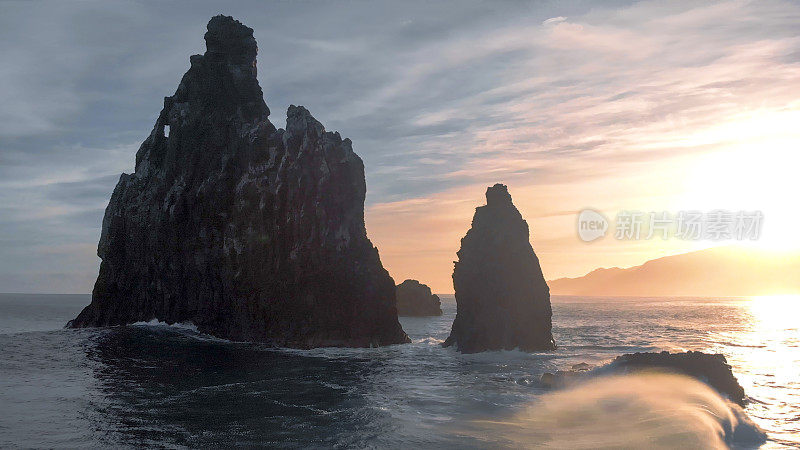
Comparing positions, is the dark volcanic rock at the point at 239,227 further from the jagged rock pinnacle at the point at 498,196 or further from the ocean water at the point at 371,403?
the jagged rock pinnacle at the point at 498,196

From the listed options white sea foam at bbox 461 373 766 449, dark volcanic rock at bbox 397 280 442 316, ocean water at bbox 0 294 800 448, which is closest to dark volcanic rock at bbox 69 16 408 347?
ocean water at bbox 0 294 800 448

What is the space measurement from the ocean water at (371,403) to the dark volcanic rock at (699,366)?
3.32 feet

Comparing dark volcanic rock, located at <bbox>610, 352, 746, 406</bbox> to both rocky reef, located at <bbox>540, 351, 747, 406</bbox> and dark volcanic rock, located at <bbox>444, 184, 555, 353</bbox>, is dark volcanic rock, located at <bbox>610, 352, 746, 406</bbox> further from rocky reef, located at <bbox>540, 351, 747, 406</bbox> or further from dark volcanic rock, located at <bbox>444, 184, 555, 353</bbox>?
dark volcanic rock, located at <bbox>444, 184, 555, 353</bbox>

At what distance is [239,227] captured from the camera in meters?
62.3

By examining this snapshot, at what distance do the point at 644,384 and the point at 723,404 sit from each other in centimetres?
385

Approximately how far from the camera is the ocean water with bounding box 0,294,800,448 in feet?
71.8

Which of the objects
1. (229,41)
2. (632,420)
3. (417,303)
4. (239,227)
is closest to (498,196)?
(239,227)

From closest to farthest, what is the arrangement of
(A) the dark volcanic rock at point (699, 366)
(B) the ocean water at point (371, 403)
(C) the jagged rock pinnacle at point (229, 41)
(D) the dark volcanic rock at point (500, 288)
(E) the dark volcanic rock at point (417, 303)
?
(B) the ocean water at point (371, 403) → (A) the dark volcanic rock at point (699, 366) → (D) the dark volcanic rock at point (500, 288) → (C) the jagged rock pinnacle at point (229, 41) → (E) the dark volcanic rock at point (417, 303)

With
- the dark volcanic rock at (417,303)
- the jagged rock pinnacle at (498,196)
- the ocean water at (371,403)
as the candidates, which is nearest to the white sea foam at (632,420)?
the ocean water at (371,403)

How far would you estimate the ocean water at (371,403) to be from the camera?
2189cm

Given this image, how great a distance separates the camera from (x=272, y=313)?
58375 millimetres

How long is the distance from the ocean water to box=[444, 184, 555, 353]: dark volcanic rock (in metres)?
2.09

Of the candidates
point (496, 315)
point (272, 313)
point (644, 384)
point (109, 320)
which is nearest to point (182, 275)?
point (109, 320)

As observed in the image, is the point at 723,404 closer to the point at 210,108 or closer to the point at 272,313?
the point at 272,313
